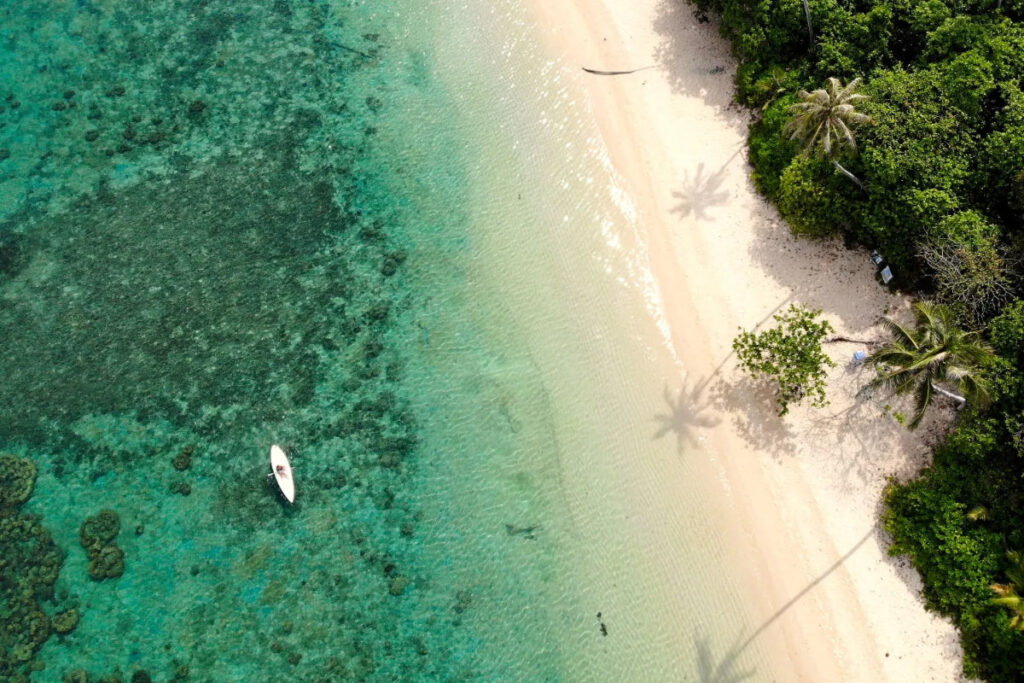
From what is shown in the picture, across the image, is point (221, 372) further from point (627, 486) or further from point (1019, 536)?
point (1019, 536)

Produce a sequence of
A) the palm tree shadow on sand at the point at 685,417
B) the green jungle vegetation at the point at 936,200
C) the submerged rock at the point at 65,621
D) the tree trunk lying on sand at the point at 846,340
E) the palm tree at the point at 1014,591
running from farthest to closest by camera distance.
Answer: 1. the tree trunk lying on sand at the point at 846,340
2. the palm tree shadow on sand at the point at 685,417
3. the submerged rock at the point at 65,621
4. the green jungle vegetation at the point at 936,200
5. the palm tree at the point at 1014,591

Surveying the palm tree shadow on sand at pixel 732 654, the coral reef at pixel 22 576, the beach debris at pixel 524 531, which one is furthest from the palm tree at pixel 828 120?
the coral reef at pixel 22 576

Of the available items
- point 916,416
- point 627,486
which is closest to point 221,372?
point 627,486

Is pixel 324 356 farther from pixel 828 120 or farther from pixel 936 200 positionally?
pixel 936 200

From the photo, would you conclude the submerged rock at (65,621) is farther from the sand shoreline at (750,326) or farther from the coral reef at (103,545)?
the sand shoreline at (750,326)

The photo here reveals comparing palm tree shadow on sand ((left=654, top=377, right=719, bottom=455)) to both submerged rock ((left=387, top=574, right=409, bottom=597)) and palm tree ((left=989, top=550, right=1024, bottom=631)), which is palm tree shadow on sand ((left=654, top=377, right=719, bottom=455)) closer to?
palm tree ((left=989, top=550, right=1024, bottom=631))

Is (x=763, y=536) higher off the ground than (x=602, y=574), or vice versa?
(x=763, y=536)

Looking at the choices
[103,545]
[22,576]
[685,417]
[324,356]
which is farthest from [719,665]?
[22,576]

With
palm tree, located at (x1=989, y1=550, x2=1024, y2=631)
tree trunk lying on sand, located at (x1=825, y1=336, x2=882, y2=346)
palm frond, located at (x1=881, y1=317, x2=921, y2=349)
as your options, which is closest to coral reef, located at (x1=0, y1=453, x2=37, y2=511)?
tree trunk lying on sand, located at (x1=825, y1=336, x2=882, y2=346)
